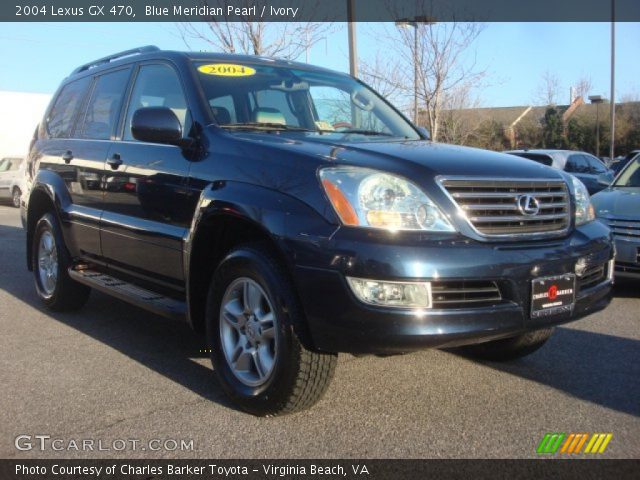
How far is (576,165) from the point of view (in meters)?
14.0

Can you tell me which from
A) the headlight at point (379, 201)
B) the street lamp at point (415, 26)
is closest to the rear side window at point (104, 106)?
the headlight at point (379, 201)

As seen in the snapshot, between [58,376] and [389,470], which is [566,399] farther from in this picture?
[58,376]

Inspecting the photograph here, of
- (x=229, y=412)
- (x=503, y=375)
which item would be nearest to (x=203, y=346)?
(x=229, y=412)

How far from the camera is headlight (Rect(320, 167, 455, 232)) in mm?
2973

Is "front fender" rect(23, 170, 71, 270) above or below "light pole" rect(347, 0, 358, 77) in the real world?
below

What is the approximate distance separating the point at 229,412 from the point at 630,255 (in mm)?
4578

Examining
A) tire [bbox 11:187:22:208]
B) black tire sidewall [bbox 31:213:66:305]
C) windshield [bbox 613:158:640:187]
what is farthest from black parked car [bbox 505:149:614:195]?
tire [bbox 11:187:22:208]

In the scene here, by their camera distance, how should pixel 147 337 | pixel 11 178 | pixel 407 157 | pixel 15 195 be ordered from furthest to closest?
pixel 11 178 → pixel 15 195 → pixel 147 337 → pixel 407 157

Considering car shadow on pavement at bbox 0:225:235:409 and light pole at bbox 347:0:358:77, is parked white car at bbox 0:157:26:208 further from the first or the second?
car shadow on pavement at bbox 0:225:235:409

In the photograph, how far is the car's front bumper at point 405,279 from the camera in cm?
288

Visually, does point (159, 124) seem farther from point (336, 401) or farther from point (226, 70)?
point (336, 401)

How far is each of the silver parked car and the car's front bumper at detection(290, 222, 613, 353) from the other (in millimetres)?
3772

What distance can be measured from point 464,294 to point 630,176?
18.8ft

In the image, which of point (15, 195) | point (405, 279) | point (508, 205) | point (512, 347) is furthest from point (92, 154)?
point (15, 195)
